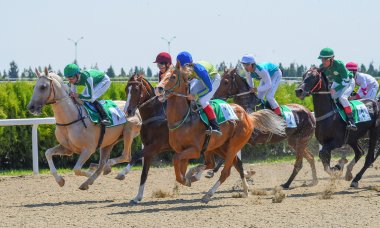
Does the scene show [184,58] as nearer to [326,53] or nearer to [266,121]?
[266,121]

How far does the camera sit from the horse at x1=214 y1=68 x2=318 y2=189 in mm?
12219

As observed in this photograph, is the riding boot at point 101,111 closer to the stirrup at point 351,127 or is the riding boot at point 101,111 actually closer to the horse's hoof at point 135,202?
the horse's hoof at point 135,202

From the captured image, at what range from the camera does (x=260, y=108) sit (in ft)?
40.4

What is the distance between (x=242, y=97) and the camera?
12.3 m

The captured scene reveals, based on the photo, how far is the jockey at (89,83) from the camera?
37.4 feet

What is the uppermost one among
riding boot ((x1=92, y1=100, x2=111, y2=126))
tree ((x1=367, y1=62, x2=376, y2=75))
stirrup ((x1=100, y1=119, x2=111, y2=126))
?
riding boot ((x1=92, y1=100, x2=111, y2=126))

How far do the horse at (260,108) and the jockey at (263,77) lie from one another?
12cm

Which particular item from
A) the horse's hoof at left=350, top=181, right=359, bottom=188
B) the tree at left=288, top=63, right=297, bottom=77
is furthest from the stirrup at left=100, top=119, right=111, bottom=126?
the tree at left=288, top=63, right=297, bottom=77

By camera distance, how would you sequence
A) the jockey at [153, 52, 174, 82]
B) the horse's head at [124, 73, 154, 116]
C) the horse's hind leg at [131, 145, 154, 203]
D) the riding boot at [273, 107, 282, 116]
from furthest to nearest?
1. the riding boot at [273, 107, 282, 116]
2. the jockey at [153, 52, 174, 82]
3. the horse's head at [124, 73, 154, 116]
4. the horse's hind leg at [131, 145, 154, 203]

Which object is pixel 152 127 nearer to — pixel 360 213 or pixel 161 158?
pixel 360 213

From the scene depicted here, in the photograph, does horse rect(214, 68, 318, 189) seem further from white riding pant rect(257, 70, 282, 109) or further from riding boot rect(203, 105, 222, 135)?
riding boot rect(203, 105, 222, 135)

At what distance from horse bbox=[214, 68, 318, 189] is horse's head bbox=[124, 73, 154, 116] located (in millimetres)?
1724

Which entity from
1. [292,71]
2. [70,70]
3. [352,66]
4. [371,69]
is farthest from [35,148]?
[371,69]

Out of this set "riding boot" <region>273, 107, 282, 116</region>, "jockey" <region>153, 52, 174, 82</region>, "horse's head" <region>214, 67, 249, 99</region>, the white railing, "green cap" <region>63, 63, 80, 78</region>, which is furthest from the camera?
the white railing
